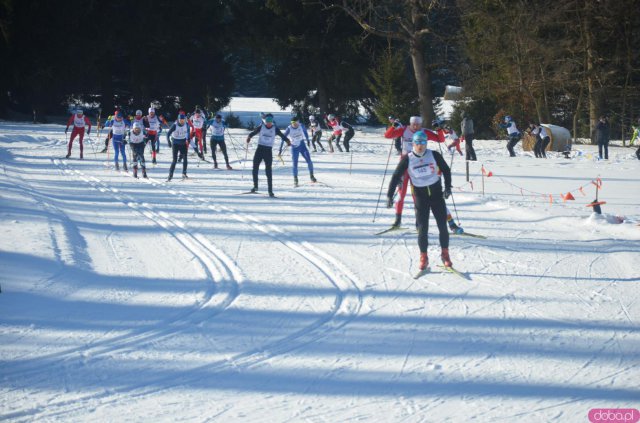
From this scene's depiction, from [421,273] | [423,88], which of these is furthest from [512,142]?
[421,273]

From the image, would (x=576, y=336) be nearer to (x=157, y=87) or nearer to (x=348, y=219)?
(x=348, y=219)

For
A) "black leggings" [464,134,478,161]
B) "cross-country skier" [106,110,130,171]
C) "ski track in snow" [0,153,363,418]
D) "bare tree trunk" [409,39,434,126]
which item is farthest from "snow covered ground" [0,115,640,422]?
"bare tree trunk" [409,39,434,126]

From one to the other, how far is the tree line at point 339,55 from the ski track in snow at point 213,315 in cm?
2186

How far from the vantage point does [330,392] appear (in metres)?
5.28

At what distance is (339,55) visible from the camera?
129 ft

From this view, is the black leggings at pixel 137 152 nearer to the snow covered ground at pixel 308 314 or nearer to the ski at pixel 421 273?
the snow covered ground at pixel 308 314

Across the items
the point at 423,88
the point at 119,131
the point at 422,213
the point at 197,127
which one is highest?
the point at 423,88

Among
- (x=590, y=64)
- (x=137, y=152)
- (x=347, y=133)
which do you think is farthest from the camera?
(x=590, y=64)

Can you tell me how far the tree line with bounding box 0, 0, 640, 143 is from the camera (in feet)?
111

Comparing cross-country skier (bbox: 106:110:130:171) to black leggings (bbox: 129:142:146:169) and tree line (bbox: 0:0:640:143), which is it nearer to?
black leggings (bbox: 129:142:146:169)

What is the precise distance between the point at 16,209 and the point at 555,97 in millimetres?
34354

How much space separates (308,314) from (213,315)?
1038 millimetres

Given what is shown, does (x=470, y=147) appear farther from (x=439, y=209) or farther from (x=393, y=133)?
(x=439, y=209)

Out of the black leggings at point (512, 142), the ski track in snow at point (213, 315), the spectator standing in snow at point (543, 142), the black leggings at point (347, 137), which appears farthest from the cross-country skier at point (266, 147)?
the spectator standing in snow at point (543, 142)
